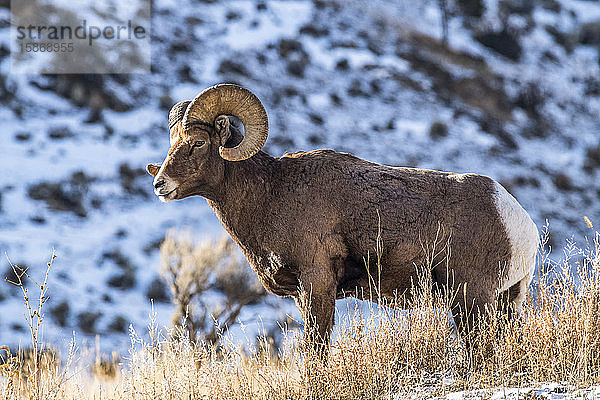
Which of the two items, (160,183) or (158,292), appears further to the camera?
(158,292)

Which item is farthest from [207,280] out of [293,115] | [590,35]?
[590,35]

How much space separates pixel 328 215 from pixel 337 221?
7cm

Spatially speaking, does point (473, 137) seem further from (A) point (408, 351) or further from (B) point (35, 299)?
(A) point (408, 351)

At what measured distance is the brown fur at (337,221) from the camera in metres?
5.19

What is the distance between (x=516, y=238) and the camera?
5.48m

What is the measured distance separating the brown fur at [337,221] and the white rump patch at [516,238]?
0.06m

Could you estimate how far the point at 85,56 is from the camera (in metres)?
22.7

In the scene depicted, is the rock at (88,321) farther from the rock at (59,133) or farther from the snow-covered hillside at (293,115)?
the rock at (59,133)

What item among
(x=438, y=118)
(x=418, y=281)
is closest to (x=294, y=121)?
(x=438, y=118)

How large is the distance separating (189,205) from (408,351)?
43.5 ft

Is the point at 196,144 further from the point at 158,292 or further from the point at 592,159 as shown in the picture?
the point at 592,159

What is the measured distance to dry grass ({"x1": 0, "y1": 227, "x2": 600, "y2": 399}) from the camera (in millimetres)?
4660

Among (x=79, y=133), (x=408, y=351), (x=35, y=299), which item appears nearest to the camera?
(x=408, y=351)

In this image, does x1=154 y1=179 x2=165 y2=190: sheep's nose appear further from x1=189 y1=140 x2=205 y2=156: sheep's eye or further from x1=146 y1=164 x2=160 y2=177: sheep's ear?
x1=146 y1=164 x2=160 y2=177: sheep's ear
